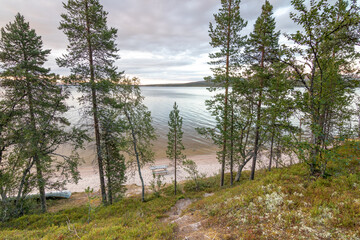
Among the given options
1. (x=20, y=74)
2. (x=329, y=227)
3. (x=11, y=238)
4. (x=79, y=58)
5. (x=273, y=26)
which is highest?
(x=273, y=26)

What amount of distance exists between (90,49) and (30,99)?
18.6 ft

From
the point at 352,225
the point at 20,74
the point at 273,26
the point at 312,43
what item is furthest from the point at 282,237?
the point at 20,74

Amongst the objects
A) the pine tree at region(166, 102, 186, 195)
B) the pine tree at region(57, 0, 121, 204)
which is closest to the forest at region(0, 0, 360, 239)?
the pine tree at region(57, 0, 121, 204)

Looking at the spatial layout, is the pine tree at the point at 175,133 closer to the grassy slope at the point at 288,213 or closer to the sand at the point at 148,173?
the sand at the point at 148,173

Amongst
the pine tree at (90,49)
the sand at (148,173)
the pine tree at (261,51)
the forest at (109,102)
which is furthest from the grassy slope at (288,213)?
the sand at (148,173)

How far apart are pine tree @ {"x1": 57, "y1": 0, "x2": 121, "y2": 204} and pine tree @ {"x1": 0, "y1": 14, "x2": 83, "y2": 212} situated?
2229 mm

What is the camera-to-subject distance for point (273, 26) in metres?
10.5

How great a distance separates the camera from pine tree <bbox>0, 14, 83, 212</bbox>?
9719mm

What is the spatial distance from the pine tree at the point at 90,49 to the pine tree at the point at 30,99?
223 centimetres

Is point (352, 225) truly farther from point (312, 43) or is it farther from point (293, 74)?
point (312, 43)

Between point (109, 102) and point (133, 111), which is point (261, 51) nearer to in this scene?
point (133, 111)

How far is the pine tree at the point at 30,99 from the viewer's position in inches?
383

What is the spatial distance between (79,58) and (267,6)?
13.2m

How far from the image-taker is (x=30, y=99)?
10.5 meters
